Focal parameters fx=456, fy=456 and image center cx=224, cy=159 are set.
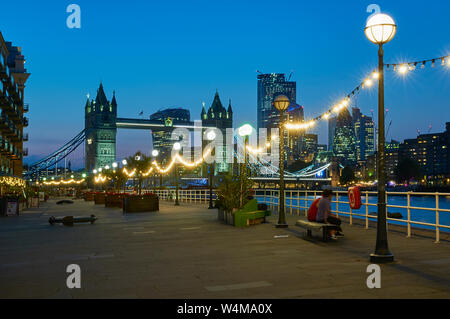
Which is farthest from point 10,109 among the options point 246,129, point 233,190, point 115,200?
point 233,190

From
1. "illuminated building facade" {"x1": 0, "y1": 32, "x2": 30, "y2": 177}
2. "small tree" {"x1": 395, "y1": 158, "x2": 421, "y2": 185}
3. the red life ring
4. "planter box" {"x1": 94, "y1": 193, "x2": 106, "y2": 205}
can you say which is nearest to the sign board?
"planter box" {"x1": 94, "y1": 193, "x2": 106, "y2": 205}

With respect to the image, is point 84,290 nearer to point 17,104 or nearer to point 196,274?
point 196,274

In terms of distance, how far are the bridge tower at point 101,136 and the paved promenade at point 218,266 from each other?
134 meters

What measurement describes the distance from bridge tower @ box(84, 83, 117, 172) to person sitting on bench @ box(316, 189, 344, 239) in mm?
134889

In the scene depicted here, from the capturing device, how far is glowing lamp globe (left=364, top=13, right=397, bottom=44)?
26.5ft

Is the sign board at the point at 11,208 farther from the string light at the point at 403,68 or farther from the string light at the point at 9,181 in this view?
the string light at the point at 403,68

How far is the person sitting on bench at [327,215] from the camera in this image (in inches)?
430

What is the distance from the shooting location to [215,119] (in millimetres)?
168125

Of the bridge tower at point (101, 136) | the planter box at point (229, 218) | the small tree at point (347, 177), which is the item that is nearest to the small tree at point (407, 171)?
the small tree at point (347, 177)

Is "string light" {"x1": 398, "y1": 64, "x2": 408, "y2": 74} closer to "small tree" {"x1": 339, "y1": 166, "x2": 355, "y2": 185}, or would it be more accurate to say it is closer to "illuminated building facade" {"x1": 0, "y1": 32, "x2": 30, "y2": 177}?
"illuminated building facade" {"x1": 0, "y1": 32, "x2": 30, "y2": 177}

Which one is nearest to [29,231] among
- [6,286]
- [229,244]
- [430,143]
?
[229,244]

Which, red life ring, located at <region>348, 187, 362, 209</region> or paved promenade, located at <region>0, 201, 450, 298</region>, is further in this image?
red life ring, located at <region>348, 187, 362, 209</region>

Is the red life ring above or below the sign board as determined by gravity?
above
